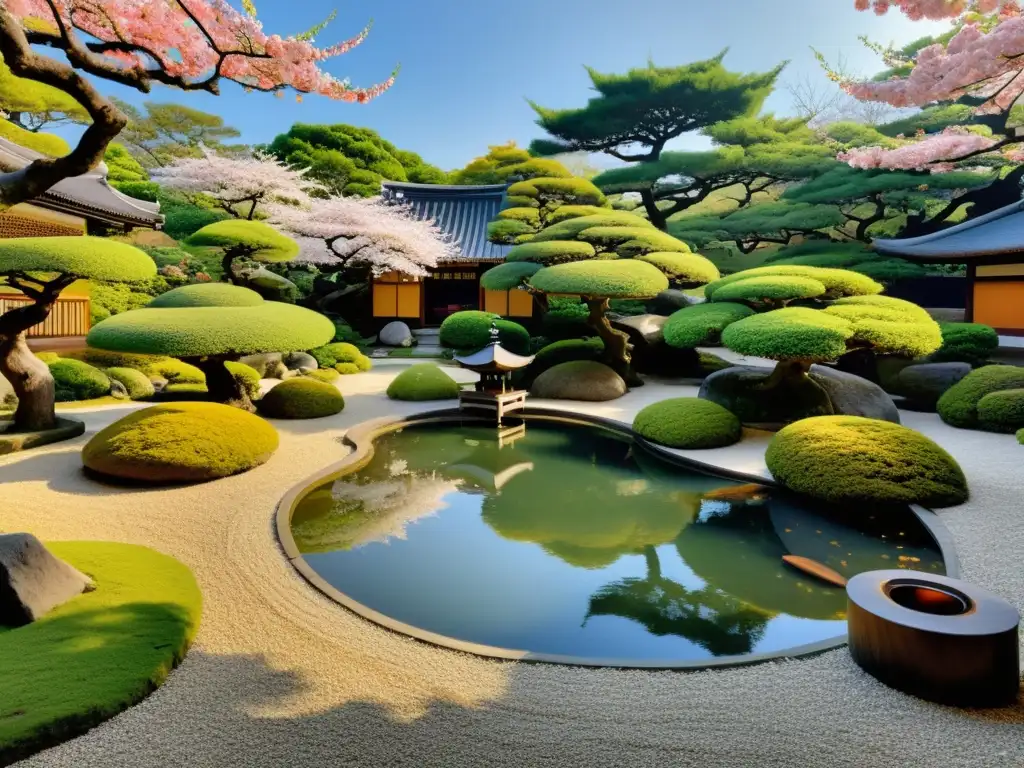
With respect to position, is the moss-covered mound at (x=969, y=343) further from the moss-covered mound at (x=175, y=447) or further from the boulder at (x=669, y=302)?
the moss-covered mound at (x=175, y=447)

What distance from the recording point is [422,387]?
38.4 feet

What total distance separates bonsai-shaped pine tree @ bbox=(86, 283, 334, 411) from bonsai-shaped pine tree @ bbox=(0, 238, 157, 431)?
58 centimetres

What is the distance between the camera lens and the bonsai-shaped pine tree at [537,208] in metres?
15.8

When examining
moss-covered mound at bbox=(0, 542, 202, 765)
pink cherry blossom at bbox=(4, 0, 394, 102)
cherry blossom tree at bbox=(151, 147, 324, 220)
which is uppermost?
cherry blossom tree at bbox=(151, 147, 324, 220)

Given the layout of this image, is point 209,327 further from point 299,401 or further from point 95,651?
point 95,651

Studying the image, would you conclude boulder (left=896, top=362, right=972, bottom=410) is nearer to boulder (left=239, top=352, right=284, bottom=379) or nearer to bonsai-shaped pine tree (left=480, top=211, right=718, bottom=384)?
bonsai-shaped pine tree (left=480, top=211, right=718, bottom=384)

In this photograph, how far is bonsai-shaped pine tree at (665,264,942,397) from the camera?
25.7 ft

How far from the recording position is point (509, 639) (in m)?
3.75

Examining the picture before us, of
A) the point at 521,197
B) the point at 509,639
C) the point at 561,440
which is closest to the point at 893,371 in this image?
the point at 561,440

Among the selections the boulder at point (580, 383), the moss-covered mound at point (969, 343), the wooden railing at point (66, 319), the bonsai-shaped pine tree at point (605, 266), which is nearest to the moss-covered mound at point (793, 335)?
the bonsai-shaped pine tree at point (605, 266)

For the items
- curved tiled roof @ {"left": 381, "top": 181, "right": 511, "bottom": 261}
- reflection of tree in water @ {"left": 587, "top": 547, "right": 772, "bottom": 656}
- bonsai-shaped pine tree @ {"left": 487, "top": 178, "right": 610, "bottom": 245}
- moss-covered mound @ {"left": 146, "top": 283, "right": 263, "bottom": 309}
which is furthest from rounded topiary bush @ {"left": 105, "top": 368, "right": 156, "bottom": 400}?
curved tiled roof @ {"left": 381, "top": 181, "right": 511, "bottom": 261}

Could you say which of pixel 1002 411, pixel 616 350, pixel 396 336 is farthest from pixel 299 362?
pixel 1002 411

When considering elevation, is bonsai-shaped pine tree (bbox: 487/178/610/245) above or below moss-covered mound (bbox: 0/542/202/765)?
above

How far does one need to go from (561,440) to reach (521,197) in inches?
369
